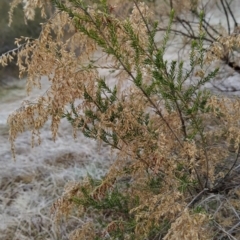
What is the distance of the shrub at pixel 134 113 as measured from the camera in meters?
1.97

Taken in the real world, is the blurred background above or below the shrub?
above

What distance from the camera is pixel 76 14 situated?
6.30ft

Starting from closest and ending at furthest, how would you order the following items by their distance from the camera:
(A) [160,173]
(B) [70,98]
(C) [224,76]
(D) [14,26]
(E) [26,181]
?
(B) [70,98] < (A) [160,173] < (E) [26,181] < (C) [224,76] < (D) [14,26]

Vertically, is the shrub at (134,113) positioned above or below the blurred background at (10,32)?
below

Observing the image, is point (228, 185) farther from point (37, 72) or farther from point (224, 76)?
point (224, 76)

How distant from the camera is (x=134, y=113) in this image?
2320 millimetres

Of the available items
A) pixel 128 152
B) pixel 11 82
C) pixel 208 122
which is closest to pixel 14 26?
pixel 11 82

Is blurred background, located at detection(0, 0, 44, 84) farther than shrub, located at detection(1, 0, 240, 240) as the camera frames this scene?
Yes

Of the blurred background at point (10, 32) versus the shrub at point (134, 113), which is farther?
the blurred background at point (10, 32)

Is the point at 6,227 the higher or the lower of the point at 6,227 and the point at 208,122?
the lower

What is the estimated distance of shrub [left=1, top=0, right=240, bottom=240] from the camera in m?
1.97

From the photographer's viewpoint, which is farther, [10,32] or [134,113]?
[10,32]

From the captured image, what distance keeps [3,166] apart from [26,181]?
0.89 ft

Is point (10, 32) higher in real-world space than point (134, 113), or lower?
higher
